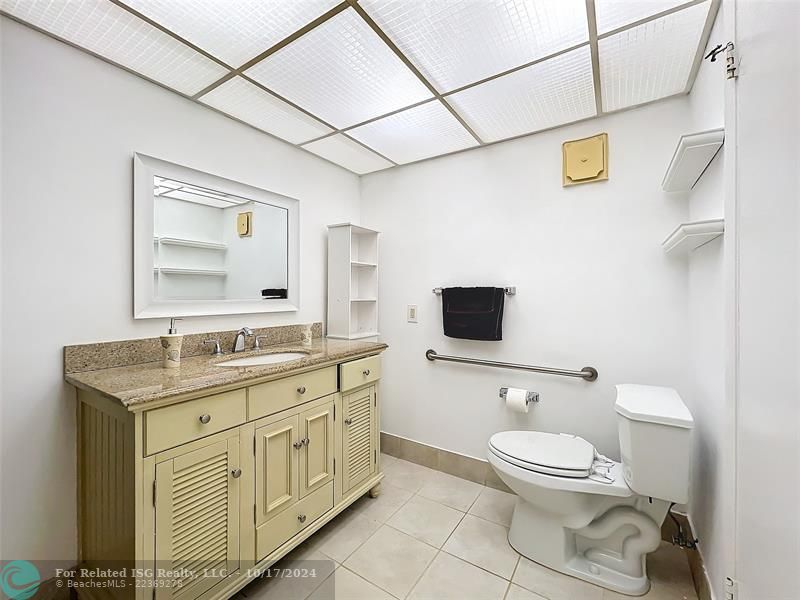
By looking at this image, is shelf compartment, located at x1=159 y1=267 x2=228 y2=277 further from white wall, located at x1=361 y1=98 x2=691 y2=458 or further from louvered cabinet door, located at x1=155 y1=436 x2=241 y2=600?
white wall, located at x1=361 y1=98 x2=691 y2=458

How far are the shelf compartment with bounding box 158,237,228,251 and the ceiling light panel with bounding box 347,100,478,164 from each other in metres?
1.00

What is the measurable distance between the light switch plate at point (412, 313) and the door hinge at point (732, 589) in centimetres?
187

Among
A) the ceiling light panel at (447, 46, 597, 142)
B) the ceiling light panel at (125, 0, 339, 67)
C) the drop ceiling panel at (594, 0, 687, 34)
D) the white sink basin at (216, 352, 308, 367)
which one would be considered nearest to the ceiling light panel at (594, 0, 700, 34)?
the drop ceiling panel at (594, 0, 687, 34)

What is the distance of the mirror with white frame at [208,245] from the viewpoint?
5.03 ft

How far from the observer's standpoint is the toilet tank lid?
51.1 inches

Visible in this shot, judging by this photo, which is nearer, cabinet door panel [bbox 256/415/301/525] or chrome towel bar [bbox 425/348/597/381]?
cabinet door panel [bbox 256/415/301/525]

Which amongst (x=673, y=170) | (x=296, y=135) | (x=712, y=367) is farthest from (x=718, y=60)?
(x=296, y=135)

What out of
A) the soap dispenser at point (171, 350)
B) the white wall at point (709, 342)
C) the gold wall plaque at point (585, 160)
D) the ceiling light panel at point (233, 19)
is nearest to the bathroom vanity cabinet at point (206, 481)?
the soap dispenser at point (171, 350)

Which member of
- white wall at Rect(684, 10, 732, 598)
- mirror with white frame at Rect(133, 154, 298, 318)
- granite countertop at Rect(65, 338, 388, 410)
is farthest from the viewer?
mirror with white frame at Rect(133, 154, 298, 318)

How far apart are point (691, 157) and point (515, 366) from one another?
1.27 m

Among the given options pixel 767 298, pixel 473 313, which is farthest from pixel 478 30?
pixel 473 313

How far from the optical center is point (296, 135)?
2078 mm

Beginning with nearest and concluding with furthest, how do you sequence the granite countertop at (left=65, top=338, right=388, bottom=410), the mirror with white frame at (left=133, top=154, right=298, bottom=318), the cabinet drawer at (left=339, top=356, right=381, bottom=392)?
the granite countertop at (left=65, top=338, right=388, bottom=410), the mirror with white frame at (left=133, top=154, right=298, bottom=318), the cabinet drawer at (left=339, top=356, right=381, bottom=392)

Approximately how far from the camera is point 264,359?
1.86m
